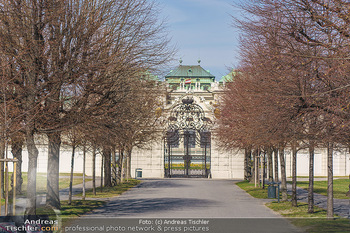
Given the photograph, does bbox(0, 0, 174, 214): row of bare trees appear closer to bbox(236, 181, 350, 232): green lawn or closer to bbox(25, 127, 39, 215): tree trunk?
bbox(25, 127, 39, 215): tree trunk

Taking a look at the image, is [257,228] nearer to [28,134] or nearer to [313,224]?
[313,224]

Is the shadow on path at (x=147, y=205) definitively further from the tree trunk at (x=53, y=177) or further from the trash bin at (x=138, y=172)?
the trash bin at (x=138, y=172)

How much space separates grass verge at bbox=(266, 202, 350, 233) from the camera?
51.8 ft

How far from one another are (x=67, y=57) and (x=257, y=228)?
7.69 m

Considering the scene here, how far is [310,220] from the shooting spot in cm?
1780

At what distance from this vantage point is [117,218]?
17.3 meters

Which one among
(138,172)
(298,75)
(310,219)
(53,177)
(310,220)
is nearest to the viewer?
(298,75)

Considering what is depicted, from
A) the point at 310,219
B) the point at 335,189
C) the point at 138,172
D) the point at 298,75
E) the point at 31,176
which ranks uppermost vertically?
the point at 298,75

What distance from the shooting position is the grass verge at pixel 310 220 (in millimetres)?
15781

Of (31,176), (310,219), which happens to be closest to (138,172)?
(310,219)

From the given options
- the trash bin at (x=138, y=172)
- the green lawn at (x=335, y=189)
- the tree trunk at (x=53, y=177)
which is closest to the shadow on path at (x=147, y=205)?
the tree trunk at (x=53, y=177)

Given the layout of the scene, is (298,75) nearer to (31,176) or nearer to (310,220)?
(310,220)

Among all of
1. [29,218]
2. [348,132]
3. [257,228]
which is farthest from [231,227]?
[29,218]

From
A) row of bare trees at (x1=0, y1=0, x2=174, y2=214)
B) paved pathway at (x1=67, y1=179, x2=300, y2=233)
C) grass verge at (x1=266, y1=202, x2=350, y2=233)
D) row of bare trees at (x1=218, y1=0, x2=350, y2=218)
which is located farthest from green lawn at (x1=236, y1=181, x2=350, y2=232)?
row of bare trees at (x1=0, y1=0, x2=174, y2=214)
